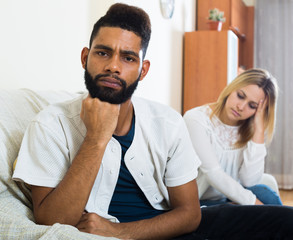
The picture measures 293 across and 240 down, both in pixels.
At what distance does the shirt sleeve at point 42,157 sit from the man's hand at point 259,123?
4.33ft

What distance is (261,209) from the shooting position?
5.14ft

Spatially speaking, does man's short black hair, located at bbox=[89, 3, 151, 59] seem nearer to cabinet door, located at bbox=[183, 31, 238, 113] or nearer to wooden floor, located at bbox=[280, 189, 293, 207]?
cabinet door, located at bbox=[183, 31, 238, 113]

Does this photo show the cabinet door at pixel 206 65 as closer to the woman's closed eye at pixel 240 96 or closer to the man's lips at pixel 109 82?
the woman's closed eye at pixel 240 96

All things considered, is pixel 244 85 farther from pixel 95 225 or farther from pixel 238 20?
pixel 238 20

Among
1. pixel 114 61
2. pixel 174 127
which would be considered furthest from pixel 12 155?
pixel 174 127

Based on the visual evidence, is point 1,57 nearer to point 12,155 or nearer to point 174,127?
point 12,155

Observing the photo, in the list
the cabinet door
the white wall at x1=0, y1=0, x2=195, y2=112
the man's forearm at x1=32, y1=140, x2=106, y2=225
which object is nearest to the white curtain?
the cabinet door

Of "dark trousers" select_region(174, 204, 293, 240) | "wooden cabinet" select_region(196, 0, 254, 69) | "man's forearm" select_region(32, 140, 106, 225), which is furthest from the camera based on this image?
"wooden cabinet" select_region(196, 0, 254, 69)

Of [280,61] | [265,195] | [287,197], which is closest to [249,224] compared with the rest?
[265,195]

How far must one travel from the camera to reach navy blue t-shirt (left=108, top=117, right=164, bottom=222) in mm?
1326

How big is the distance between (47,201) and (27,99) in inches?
17.0

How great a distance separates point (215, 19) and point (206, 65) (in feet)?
1.49

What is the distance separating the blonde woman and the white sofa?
83 centimetres

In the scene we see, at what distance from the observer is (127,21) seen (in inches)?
51.5
